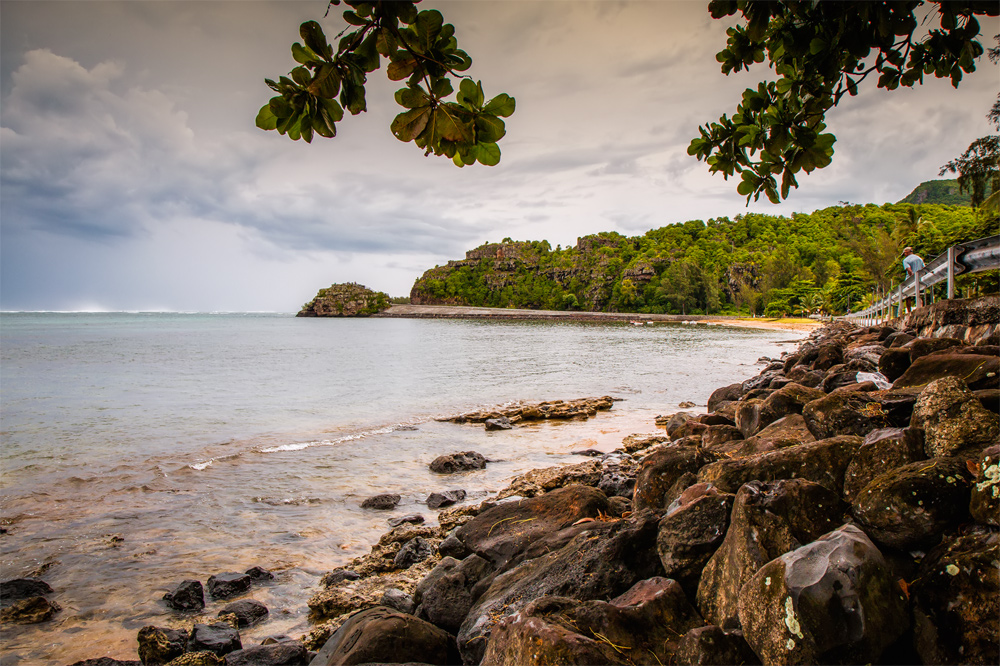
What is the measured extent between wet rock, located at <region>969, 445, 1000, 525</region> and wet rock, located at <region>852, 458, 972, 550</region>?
7cm

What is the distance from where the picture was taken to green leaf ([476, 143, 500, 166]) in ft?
6.16

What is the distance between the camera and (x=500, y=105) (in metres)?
1.81

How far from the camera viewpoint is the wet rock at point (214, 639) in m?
3.72

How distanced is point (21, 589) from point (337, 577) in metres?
2.91

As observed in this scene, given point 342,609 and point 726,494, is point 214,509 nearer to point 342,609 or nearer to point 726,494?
point 342,609

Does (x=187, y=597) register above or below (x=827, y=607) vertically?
below

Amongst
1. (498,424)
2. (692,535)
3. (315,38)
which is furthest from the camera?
(498,424)

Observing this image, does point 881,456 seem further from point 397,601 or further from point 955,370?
point 397,601

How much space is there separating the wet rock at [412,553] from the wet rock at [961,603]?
14.2ft

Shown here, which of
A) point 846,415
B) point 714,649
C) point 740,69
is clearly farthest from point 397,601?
point 740,69

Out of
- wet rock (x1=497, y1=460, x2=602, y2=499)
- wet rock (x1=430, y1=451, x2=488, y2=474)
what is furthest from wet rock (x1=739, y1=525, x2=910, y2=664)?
wet rock (x1=430, y1=451, x2=488, y2=474)

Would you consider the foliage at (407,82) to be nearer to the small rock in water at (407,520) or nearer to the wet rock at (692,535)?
the wet rock at (692,535)

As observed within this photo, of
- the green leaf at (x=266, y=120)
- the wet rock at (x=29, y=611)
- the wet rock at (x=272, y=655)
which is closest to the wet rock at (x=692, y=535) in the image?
the wet rock at (x=272, y=655)

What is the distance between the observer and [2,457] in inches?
375
